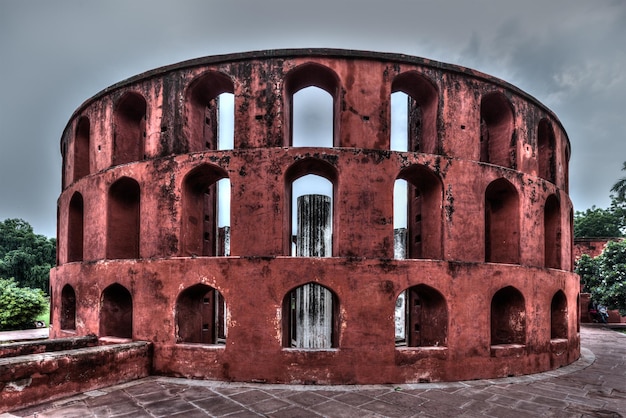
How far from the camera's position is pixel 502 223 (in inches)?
377

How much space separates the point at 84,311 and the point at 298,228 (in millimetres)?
7145

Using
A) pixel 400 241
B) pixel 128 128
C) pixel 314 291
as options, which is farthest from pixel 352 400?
pixel 400 241

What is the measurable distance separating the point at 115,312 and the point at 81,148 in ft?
16.3

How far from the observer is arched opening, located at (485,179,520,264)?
9195mm

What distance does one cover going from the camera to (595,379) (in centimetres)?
808

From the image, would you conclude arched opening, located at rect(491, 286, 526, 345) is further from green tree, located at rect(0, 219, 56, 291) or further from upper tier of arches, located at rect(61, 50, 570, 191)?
green tree, located at rect(0, 219, 56, 291)

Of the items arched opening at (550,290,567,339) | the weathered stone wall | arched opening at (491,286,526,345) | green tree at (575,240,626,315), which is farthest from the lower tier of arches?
green tree at (575,240,626,315)

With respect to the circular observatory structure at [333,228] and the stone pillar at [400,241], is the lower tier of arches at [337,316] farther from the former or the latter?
the stone pillar at [400,241]

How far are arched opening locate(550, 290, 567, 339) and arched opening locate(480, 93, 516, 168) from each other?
11.9 feet

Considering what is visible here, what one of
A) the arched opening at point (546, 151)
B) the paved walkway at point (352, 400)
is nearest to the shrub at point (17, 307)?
the paved walkway at point (352, 400)

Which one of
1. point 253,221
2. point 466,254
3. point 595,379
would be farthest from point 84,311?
point 595,379

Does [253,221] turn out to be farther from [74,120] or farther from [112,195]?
[74,120]

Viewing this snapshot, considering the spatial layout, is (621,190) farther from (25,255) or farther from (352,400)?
(25,255)

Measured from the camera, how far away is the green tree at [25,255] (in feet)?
101
